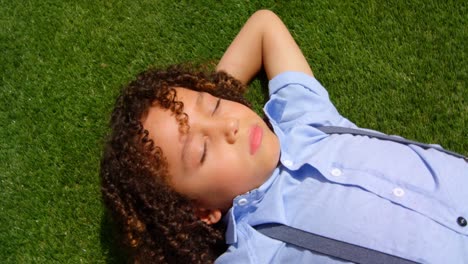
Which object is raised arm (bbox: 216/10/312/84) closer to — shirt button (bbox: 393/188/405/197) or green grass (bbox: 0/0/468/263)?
green grass (bbox: 0/0/468/263)

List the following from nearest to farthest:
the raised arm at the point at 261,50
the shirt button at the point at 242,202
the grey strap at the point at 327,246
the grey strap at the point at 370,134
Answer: the grey strap at the point at 327,246
the shirt button at the point at 242,202
the grey strap at the point at 370,134
the raised arm at the point at 261,50

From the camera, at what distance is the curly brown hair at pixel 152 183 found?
1.99m

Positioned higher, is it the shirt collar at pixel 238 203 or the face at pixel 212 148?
the face at pixel 212 148

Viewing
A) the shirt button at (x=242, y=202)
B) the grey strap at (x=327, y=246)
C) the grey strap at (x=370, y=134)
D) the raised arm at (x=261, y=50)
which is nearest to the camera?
the grey strap at (x=327, y=246)

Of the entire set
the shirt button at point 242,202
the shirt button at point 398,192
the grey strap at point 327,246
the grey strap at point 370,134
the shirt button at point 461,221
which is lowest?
the grey strap at point 327,246

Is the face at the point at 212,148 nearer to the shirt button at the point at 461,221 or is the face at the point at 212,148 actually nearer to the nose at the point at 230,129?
the nose at the point at 230,129

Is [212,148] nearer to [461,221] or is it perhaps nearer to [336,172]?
[336,172]

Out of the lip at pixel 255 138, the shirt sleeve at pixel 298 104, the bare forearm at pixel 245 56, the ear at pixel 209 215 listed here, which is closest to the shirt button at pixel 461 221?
the shirt sleeve at pixel 298 104

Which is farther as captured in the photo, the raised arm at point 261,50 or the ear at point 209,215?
the raised arm at point 261,50

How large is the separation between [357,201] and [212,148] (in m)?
0.58

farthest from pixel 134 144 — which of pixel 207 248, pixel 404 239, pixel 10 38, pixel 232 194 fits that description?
pixel 10 38

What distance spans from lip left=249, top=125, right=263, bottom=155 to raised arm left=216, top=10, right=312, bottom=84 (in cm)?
58

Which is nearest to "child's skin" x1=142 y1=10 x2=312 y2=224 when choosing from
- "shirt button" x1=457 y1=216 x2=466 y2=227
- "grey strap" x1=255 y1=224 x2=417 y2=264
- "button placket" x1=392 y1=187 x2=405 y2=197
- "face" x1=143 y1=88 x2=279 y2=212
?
"face" x1=143 y1=88 x2=279 y2=212

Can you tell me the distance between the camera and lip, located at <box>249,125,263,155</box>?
1.97 meters
